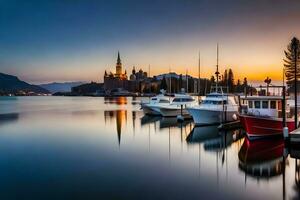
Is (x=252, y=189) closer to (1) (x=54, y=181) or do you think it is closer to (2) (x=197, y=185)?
(2) (x=197, y=185)

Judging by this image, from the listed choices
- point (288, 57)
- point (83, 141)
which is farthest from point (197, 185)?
point (288, 57)

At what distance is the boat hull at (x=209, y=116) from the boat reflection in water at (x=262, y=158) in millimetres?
10109

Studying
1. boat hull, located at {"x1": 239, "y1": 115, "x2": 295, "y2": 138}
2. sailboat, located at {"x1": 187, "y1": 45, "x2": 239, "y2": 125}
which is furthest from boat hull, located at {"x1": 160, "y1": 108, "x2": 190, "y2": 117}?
boat hull, located at {"x1": 239, "y1": 115, "x2": 295, "y2": 138}

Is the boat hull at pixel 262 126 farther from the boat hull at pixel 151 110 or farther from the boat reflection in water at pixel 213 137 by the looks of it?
the boat hull at pixel 151 110

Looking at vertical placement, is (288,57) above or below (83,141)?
above

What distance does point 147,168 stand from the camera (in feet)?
62.2

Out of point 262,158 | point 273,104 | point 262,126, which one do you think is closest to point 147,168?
point 262,158

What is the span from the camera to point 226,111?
120 feet

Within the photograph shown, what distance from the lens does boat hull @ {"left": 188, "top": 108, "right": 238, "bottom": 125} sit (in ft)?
121

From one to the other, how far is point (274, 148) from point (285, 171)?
5.81m

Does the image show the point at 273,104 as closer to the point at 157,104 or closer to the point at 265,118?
the point at 265,118

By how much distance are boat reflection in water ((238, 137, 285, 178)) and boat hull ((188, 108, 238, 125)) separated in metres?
10.1

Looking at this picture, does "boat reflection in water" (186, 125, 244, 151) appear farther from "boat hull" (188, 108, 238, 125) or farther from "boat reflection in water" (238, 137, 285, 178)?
"boat reflection in water" (238, 137, 285, 178)

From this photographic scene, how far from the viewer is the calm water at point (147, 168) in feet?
46.9
